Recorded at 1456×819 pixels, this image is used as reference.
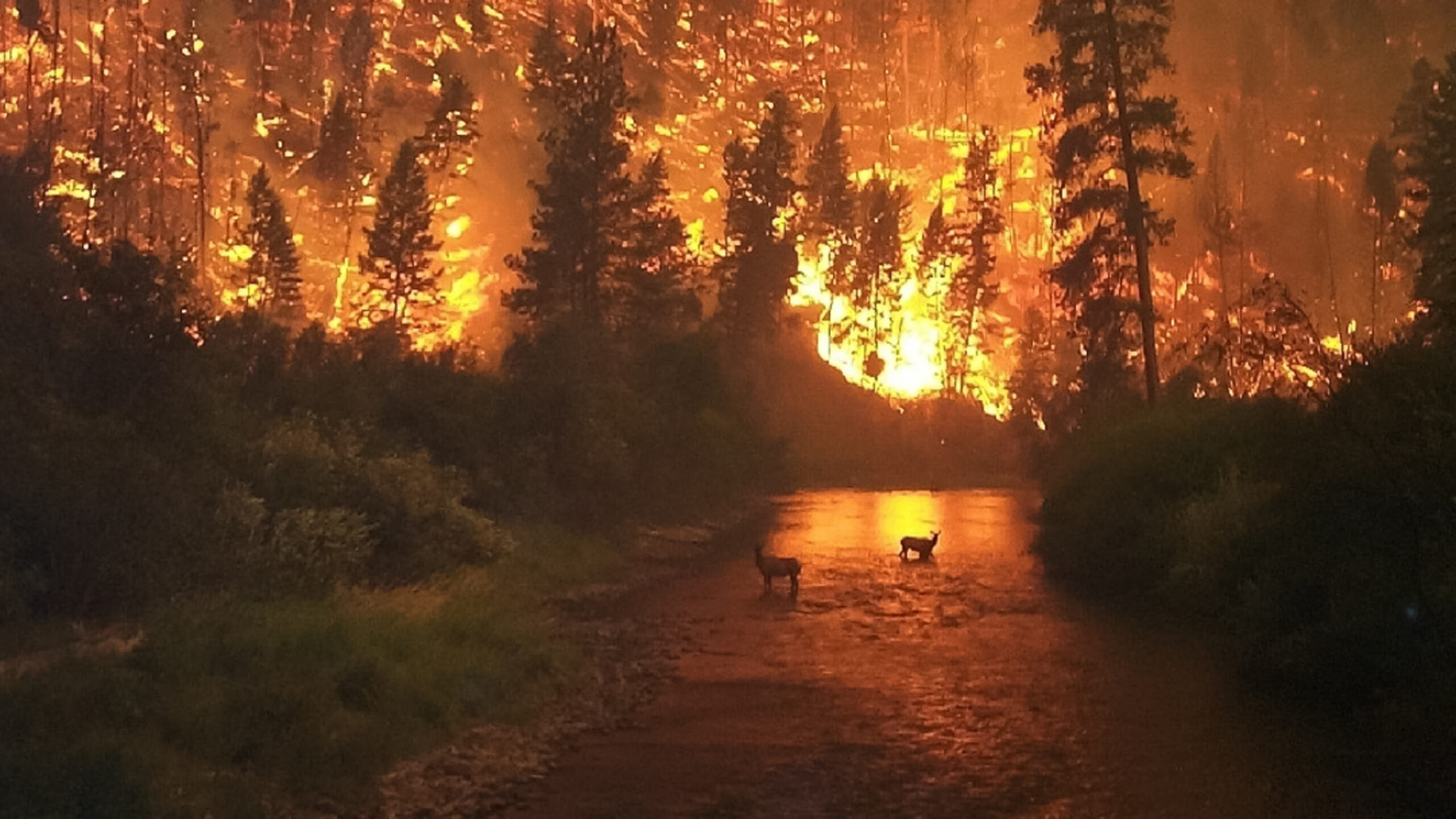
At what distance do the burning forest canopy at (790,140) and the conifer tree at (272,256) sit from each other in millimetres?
238

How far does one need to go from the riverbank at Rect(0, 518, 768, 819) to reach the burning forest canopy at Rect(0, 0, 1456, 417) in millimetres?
39735

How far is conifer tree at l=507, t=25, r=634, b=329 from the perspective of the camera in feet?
179

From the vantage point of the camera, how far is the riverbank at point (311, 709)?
994 centimetres

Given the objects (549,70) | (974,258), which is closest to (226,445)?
(549,70)

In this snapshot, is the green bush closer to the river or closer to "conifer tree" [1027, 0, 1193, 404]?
the river

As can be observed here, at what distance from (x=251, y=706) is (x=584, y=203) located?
45.6 m

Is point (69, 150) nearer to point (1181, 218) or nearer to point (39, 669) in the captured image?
point (39, 669)

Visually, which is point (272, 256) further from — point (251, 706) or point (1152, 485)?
point (251, 706)

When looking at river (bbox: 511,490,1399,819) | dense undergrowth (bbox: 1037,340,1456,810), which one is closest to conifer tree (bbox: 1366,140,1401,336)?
dense undergrowth (bbox: 1037,340,1456,810)

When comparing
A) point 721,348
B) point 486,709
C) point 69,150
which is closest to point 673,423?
point 721,348

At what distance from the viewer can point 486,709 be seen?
15.2 meters

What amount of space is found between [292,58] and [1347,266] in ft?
322

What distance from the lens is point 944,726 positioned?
15039 millimetres

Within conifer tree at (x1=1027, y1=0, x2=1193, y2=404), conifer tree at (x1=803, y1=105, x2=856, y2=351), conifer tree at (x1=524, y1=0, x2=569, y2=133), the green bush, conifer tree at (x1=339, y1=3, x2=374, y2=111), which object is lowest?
the green bush
